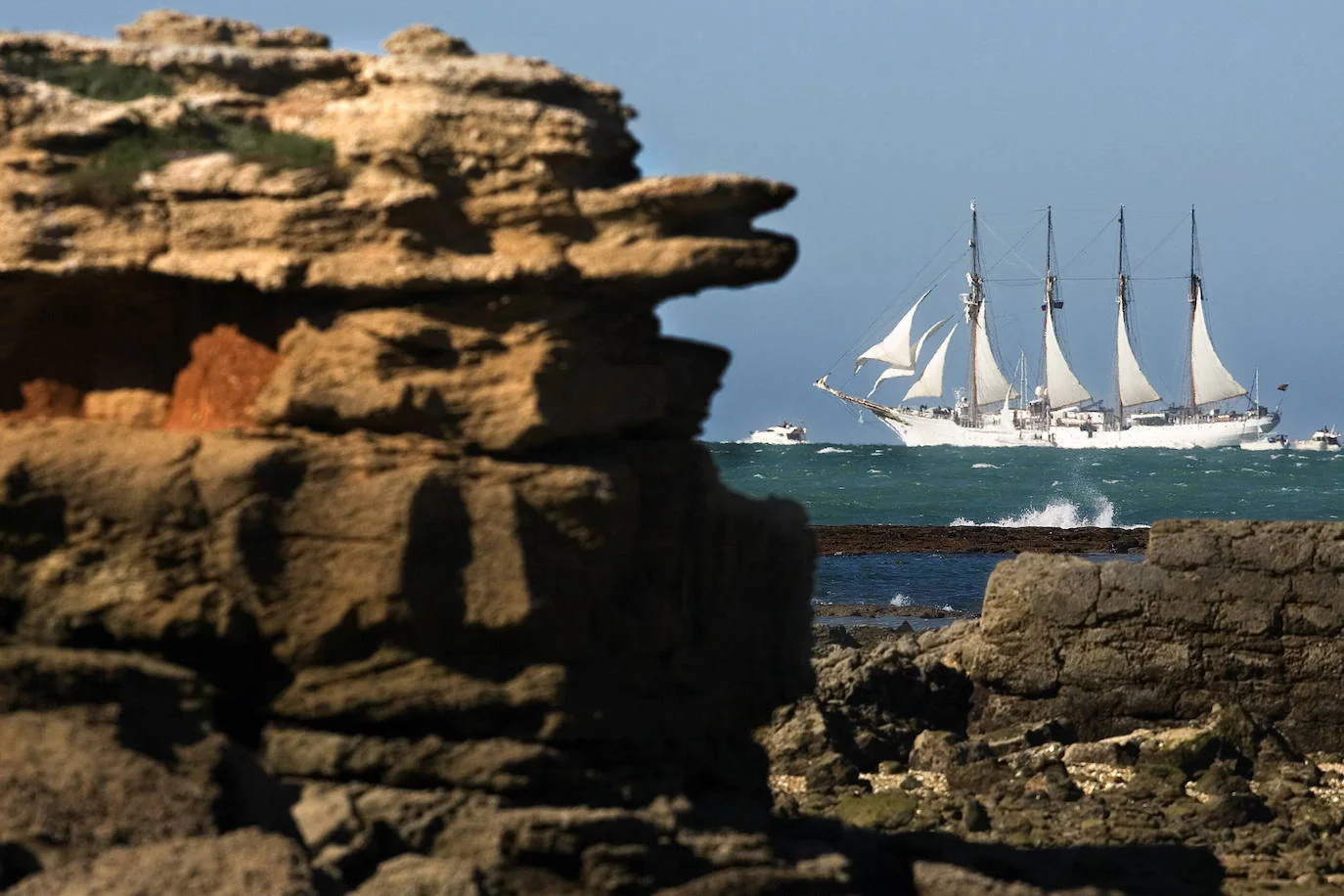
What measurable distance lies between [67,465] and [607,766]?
250cm

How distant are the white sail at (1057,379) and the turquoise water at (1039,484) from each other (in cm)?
495

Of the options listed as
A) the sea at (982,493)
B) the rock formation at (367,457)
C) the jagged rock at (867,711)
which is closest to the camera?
the rock formation at (367,457)

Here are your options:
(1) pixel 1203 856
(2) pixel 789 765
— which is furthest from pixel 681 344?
(2) pixel 789 765

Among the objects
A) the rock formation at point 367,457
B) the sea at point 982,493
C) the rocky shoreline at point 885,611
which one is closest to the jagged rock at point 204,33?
the rock formation at point 367,457

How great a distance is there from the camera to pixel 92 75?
8391mm

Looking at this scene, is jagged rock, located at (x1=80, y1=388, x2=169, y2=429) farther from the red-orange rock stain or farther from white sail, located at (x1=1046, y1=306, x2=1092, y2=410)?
white sail, located at (x1=1046, y1=306, x2=1092, y2=410)

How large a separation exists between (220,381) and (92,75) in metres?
1.44

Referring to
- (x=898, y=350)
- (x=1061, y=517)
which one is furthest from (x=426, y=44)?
(x=898, y=350)

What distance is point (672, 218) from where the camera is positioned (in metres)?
8.21

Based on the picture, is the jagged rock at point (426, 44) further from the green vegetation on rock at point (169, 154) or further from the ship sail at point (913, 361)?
the ship sail at point (913, 361)

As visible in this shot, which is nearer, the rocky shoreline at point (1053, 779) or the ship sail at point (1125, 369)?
the rocky shoreline at point (1053, 779)

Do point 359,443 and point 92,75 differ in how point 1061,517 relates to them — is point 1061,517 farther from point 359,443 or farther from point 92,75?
point 359,443

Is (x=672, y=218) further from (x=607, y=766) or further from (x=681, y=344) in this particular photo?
(x=607, y=766)

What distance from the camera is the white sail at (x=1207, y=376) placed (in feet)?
425
